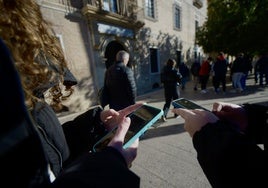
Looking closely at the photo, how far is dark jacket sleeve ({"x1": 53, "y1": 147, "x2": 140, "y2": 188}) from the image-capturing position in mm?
467

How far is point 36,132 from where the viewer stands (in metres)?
0.41

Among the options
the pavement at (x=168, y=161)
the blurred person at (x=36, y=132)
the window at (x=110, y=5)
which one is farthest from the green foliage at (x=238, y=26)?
the blurred person at (x=36, y=132)

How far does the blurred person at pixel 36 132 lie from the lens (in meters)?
0.36

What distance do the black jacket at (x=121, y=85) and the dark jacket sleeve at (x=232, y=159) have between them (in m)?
2.38

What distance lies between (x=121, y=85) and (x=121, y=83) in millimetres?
40

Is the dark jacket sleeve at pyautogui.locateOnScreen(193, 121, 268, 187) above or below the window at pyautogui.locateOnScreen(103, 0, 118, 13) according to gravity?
below

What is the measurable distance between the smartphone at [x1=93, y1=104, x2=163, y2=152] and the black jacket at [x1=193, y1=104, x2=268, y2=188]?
0.31 m

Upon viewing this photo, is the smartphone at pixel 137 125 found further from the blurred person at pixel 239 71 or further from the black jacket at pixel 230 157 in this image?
the blurred person at pixel 239 71

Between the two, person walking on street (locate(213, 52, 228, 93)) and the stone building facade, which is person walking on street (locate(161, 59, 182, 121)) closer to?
the stone building facade

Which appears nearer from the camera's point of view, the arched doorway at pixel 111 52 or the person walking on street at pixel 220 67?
the person walking on street at pixel 220 67

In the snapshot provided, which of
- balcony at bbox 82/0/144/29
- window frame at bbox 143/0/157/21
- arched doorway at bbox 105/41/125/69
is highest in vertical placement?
window frame at bbox 143/0/157/21

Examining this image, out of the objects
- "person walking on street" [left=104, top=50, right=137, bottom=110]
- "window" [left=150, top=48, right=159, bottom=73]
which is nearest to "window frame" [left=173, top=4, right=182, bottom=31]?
"window" [left=150, top=48, right=159, bottom=73]

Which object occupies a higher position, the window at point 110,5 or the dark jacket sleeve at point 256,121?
the window at point 110,5

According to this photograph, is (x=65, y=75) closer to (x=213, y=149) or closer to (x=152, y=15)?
(x=213, y=149)
